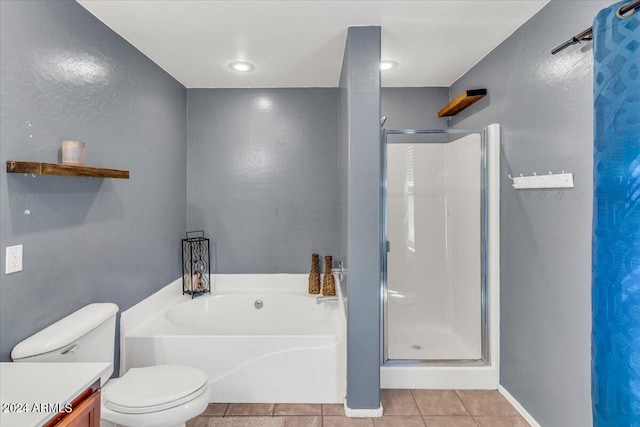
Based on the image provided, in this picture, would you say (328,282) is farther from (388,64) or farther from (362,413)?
(388,64)

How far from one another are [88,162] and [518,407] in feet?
9.54

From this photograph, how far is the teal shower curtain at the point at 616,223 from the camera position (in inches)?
43.3

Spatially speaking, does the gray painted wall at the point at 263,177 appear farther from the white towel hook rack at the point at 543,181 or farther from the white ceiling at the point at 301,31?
the white towel hook rack at the point at 543,181

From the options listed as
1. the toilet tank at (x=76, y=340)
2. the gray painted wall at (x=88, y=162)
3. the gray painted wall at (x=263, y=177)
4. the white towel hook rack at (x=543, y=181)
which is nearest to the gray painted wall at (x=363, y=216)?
the white towel hook rack at (x=543, y=181)

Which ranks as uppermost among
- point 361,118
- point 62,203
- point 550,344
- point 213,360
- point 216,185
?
point 361,118

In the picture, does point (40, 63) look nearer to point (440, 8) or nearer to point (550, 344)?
point (440, 8)

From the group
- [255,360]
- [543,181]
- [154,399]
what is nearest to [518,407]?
[543,181]

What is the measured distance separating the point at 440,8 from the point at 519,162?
1014 millimetres

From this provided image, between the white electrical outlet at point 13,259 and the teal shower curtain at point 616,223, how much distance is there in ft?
7.30

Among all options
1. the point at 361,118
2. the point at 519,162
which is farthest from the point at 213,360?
the point at 519,162

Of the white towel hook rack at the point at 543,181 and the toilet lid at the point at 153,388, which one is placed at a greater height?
the white towel hook rack at the point at 543,181

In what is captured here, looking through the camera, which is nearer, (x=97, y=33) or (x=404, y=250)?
(x=97, y=33)

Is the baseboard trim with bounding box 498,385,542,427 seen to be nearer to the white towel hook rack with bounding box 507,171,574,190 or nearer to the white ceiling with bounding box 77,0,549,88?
the white towel hook rack with bounding box 507,171,574,190

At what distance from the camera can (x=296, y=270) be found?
338 cm
